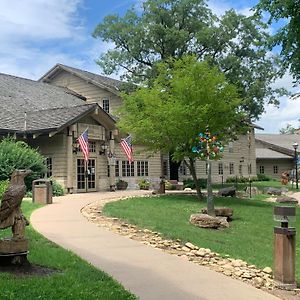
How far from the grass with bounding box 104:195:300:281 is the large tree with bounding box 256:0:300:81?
5.63 metres

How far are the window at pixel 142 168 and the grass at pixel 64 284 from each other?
24.7 metres

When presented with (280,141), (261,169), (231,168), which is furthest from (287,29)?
(280,141)

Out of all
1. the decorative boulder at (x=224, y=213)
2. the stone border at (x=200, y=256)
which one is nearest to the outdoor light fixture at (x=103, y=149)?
the decorative boulder at (x=224, y=213)

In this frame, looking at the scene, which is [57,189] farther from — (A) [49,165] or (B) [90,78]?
(B) [90,78]

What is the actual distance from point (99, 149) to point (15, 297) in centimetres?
2202

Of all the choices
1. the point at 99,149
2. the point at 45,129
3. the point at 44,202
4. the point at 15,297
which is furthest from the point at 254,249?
the point at 99,149

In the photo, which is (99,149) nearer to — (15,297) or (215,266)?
(215,266)

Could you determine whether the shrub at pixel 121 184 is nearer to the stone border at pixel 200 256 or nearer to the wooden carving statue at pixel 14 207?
the stone border at pixel 200 256

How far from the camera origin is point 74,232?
1121 centimetres

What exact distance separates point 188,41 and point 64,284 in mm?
29974

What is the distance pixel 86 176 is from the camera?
2631cm

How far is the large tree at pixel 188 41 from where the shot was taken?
33.7m

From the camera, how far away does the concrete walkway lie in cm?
666

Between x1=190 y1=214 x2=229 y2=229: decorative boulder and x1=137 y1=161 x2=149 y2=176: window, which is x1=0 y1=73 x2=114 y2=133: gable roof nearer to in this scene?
x1=137 y1=161 x2=149 y2=176: window
